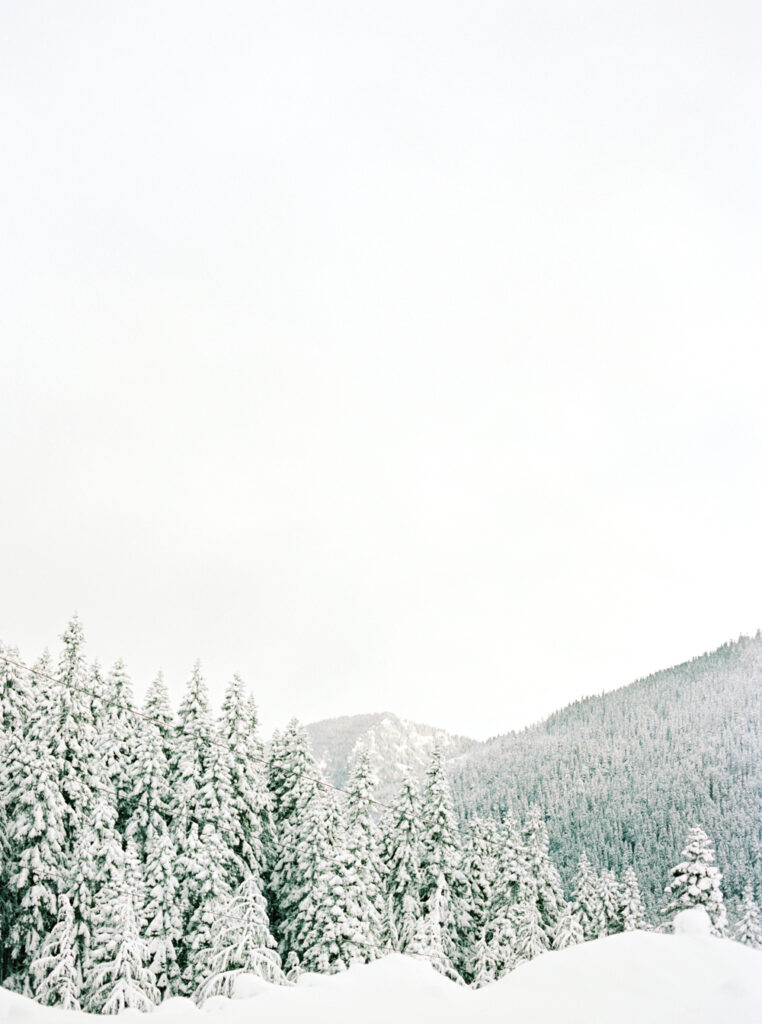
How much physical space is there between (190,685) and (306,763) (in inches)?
257

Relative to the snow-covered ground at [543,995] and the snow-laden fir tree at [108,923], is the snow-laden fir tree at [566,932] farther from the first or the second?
the snow-covered ground at [543,995]

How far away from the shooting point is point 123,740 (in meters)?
30.3

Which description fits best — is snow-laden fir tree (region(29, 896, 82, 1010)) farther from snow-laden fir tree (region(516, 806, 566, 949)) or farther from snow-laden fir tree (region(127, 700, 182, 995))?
snow-laden fir tree (region(516, 806, 566, 949))

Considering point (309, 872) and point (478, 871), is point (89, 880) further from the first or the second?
point (478, 871)

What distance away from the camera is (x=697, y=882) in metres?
24.0

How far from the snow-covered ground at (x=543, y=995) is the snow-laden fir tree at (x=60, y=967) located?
17.8 m

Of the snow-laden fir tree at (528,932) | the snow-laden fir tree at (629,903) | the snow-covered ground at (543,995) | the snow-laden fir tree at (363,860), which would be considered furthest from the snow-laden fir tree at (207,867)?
the snow-laden fir tree at (629,903)

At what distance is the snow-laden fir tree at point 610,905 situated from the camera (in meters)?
40.8

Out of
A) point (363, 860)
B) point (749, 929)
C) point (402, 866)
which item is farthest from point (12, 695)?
point (749, 929)

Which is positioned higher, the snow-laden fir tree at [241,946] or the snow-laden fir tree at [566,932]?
the snow-laden fir tree at [241,946]

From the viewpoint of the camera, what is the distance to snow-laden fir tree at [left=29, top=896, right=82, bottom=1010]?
810 inches

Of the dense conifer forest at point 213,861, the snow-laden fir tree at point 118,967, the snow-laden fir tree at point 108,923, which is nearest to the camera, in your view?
the snow-laden fir tree at point 118,967

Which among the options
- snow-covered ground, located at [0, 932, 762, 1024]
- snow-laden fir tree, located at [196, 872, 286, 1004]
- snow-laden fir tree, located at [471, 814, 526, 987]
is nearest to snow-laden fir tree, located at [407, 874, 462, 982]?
snow-laden fir tree, located at [471, 814, 526, 987]

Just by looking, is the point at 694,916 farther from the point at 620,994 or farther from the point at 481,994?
the point at 481,994
